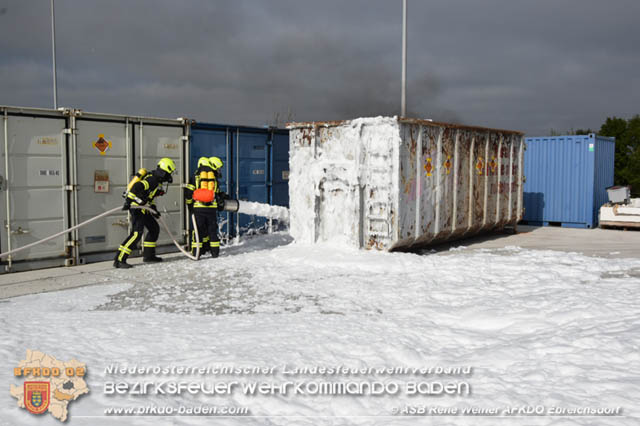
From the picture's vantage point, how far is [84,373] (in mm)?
4508

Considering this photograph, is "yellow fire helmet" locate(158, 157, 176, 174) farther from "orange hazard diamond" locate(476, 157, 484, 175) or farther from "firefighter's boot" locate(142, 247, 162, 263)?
"orange hazard diamond" locate(476, 157, 484, 175)

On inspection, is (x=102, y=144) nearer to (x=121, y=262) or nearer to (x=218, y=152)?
(x=121, y=262)

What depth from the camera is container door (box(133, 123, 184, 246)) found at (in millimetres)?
11216

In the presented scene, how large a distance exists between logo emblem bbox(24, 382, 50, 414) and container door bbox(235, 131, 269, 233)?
30.6 feet

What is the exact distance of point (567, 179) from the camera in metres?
17.5

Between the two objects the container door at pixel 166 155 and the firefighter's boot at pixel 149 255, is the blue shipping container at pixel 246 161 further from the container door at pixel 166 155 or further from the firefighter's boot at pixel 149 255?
the firefighter's boot at pixel 149 255

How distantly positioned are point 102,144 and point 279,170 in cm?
484

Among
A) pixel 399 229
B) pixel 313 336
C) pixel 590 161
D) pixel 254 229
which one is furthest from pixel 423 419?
pixel 590 161

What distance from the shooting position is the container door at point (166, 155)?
1122cm

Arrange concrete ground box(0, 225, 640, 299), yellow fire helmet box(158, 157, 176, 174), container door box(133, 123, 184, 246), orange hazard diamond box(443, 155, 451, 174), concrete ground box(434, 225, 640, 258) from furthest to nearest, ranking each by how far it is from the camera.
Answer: concrete ground box(434, 225, 640, 258) → orange hazard diamond box(443, 155, 451, 174) → container door box(133, 123, 184, 246) → yellow fire helmet box(158, 157, 176, 174) → concrete ground box(0, 225, 640, 299)

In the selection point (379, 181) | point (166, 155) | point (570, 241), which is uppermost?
point (166, 155)

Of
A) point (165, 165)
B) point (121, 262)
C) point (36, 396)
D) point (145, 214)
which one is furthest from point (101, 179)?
point (36, 396)

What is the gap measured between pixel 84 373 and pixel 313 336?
7.02 ft

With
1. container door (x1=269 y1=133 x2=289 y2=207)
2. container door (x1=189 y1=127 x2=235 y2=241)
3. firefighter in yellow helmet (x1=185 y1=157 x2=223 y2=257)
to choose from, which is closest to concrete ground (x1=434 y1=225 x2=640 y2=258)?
container door (x1=269 y1=133 x2=289 y2=207)
